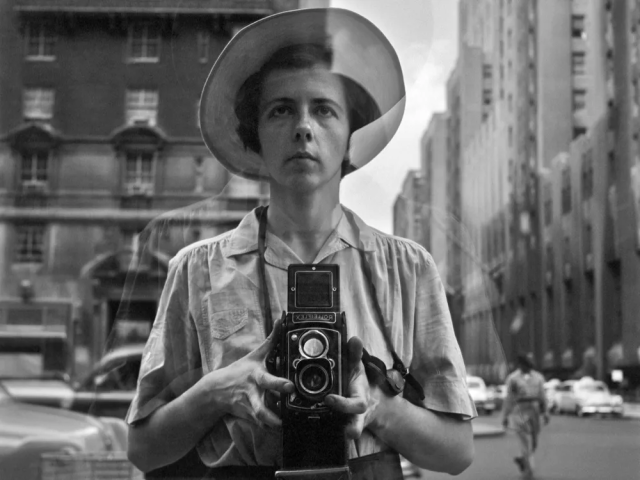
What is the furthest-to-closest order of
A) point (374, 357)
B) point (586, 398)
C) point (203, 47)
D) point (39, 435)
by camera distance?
1. point (39, 435)
2. point (586, 398)
3. point (203, 47)
4. point (374, 357)

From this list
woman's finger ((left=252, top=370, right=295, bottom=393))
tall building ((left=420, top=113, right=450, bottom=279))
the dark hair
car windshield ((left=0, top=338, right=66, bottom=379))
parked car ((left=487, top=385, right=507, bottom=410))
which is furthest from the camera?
car windshield ((left=0, top=338, right=66, bottom=379))

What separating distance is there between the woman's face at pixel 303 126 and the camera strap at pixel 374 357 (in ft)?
0.28

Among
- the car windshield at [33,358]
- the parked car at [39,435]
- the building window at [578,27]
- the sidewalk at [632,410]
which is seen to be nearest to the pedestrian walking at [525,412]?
the sidewalk at [632,410]

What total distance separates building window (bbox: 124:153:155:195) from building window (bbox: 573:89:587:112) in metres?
0.95

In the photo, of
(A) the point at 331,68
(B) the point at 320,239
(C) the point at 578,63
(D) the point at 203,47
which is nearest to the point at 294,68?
(A) the point at 331,68

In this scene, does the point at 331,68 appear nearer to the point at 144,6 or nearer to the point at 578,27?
the point at 144,6

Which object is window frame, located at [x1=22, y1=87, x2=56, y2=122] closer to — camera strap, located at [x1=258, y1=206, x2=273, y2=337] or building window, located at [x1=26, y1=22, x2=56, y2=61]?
building window, located at [x1=26, y1=22, x2=56, y2=61]

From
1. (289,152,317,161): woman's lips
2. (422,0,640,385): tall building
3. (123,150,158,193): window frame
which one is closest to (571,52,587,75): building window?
(422,0,640,385): tall building

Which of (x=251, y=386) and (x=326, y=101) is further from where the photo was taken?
(x=326, y=101)

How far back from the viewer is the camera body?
90 centimetres

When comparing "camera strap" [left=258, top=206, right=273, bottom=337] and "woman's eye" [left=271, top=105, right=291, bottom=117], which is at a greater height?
"woman's eye" [left=271, top=105, right=291, bottom=117]

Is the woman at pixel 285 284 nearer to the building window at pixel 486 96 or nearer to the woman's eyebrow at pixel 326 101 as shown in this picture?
the woman's eyebrow at pixel 326 101

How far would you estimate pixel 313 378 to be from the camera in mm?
904

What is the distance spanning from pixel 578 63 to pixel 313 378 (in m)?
1.33
